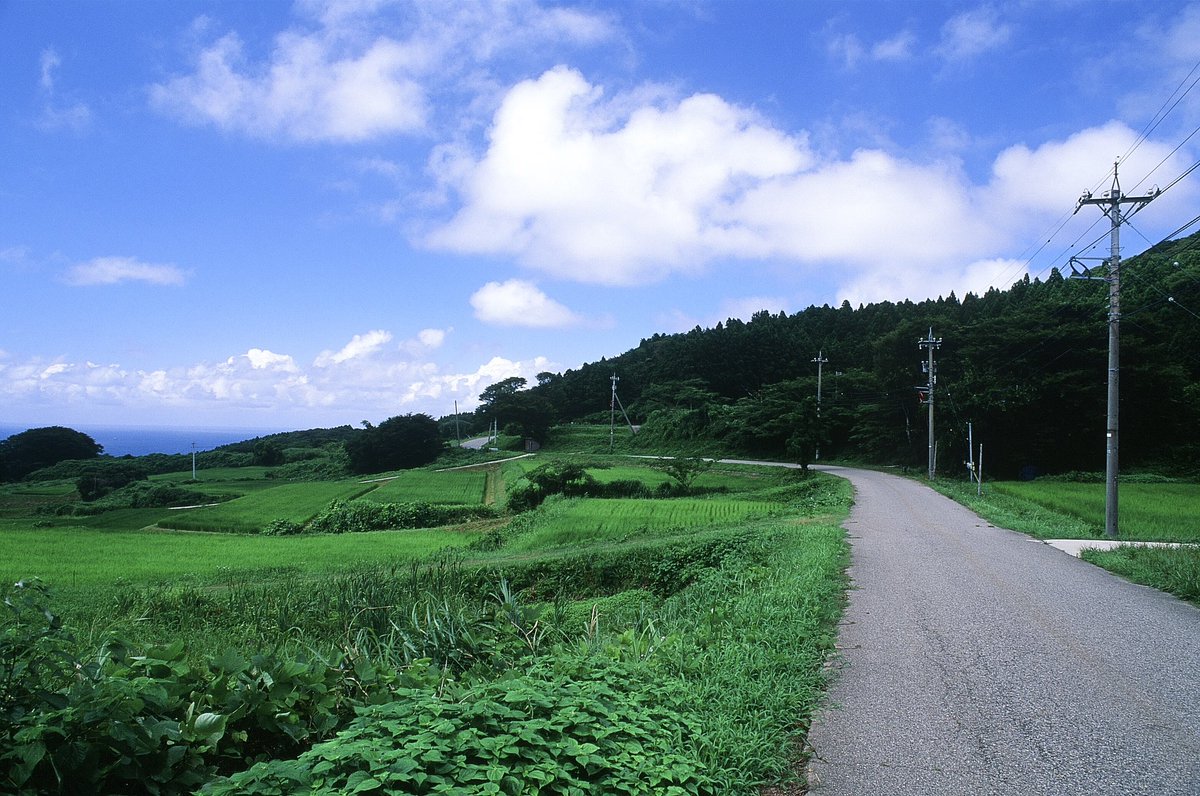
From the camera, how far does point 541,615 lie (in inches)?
274

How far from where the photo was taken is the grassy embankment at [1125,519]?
899 centimetres

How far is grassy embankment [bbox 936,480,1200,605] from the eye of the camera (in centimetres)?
899

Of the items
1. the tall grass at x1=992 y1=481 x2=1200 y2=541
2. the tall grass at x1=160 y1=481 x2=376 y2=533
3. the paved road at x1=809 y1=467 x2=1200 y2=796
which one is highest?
the paved road at x1=809 y1=467 x2=1200 y2=796

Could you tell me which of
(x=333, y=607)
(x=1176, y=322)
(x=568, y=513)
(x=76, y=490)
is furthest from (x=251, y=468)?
(x=1176, y=322)

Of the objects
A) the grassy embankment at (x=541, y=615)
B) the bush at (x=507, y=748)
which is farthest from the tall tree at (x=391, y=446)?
the bush at (x=507, y=748)

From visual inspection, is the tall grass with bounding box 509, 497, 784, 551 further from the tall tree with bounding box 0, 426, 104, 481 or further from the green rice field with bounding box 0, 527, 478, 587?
the tall tree with bounding box 0, 426, 104, 481

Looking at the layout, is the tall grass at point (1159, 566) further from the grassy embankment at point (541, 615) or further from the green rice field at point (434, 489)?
the green rice field at point (434, 489)

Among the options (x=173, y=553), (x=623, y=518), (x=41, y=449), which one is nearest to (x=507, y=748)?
(x=173, y=553)

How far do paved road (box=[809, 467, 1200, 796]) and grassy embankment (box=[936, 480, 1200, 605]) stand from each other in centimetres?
50

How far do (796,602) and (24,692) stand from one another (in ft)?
19.9

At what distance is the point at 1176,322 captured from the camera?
36625mm

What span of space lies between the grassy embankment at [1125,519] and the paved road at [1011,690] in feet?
1.62

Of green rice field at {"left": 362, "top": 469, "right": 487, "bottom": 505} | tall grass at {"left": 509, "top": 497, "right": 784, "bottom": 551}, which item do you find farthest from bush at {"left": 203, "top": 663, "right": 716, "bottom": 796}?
green rice field at {"left": 362, "top": 469, "right": 487, "bottom": 505}

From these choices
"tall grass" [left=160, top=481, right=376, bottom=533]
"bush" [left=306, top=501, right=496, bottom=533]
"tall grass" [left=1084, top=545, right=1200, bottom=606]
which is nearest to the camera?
"tall grass" [left=1084, top=545, right=1200, bottom=606]
